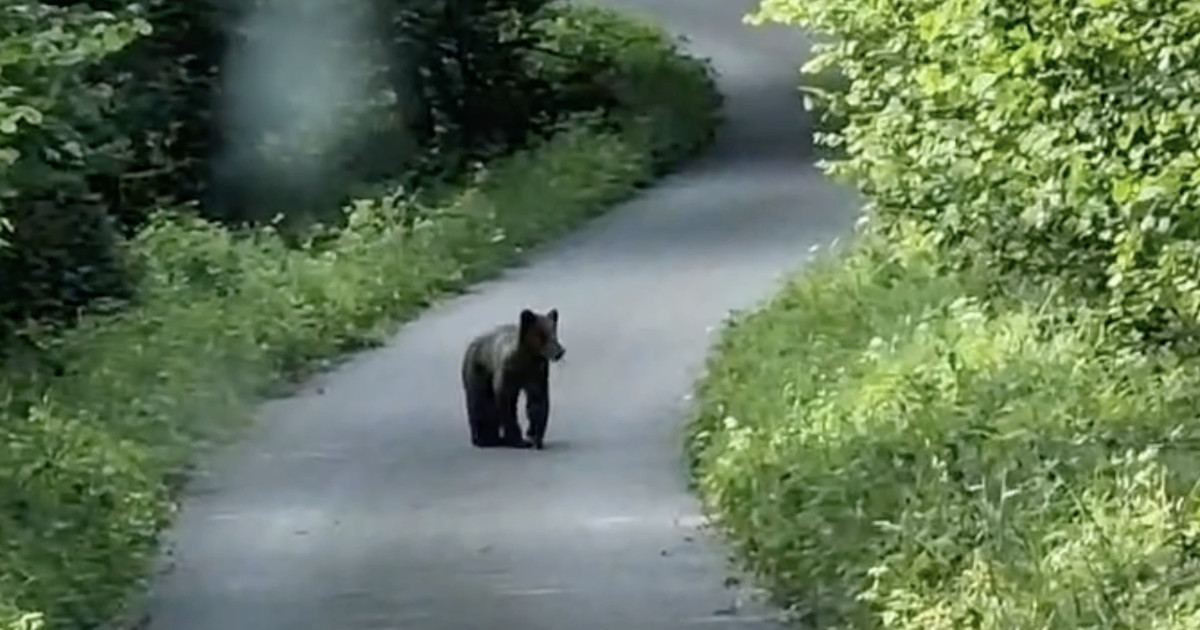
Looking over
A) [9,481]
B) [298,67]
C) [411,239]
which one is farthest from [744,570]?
[298,67]

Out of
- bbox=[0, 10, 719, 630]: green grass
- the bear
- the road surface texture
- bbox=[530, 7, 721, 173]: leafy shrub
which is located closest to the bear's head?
the bear

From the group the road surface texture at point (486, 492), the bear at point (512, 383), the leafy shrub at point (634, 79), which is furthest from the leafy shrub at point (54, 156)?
the leafy shrub at point (634, 79)

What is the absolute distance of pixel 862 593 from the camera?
1106cm

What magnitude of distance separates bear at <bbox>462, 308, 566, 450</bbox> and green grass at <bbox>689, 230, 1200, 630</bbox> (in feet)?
3.07

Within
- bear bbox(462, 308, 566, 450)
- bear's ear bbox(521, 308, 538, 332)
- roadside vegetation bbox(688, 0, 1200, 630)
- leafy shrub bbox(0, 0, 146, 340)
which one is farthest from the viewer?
bear's ear bbox(521, 308, 538, 332)

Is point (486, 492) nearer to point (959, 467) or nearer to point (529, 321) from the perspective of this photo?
point (529, 321)

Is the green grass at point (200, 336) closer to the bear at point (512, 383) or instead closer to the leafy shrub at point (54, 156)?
the leafy shrub at point (54, 156)

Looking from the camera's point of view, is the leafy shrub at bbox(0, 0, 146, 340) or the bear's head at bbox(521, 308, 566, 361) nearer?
the leafy shrub at bbox(0, 0, 146, 340)

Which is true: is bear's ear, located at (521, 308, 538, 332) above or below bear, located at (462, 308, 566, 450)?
above

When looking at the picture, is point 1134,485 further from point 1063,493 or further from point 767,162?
point 767,162

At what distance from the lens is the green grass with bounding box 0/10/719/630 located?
12.9 metres

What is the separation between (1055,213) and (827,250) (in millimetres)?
11767

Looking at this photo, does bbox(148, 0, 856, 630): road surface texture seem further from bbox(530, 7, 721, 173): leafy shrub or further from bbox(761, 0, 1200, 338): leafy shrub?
bbox(530, 7, 721, 173): leafy shrub

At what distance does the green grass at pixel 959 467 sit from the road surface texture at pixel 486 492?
382 mm
